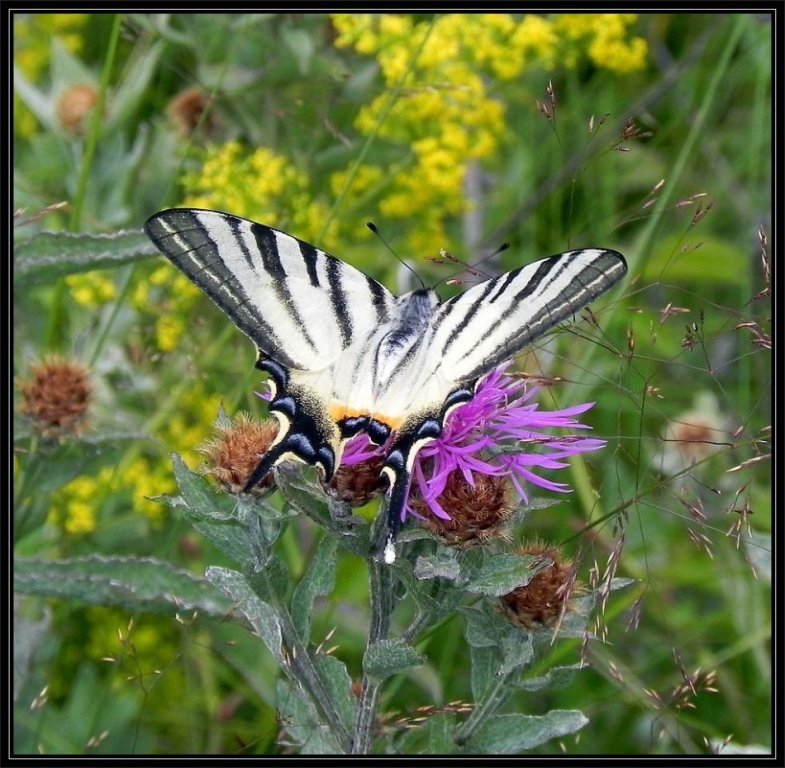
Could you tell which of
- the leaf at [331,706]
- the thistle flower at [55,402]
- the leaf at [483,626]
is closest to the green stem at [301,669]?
the leaf at [331,706]

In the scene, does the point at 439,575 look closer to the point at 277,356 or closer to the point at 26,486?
the point at 277,356

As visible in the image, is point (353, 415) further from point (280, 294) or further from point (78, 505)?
point (78, 505)

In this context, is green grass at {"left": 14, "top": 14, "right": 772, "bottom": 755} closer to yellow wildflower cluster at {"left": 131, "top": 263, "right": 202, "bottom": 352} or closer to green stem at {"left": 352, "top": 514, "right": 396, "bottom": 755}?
yellow wildflower cluster at {"left": 131, "top": 263, "right": 202, "bottom": 352}

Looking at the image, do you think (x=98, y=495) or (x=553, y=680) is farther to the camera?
(x=98, y=495)

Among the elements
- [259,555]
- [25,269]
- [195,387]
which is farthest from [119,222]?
[259,555]

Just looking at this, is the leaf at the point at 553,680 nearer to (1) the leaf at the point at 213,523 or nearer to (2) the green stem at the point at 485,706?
(2) the green stem at the point at 485,706

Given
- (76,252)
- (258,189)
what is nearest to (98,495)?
(76,252)
